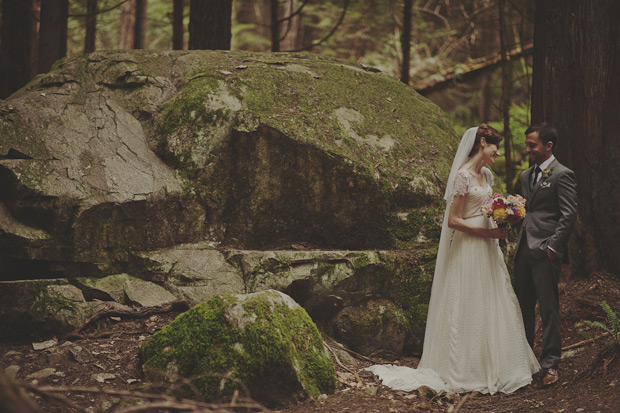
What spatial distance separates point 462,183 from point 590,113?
2.81 m

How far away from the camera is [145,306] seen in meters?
5.55

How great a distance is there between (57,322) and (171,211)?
168cm

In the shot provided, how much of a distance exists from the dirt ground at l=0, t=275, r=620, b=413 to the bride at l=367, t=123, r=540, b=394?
215 millimetres

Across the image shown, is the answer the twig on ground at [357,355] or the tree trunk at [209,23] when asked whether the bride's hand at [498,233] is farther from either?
the tree trunk at [209,23]

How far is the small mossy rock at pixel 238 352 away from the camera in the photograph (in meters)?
4.37

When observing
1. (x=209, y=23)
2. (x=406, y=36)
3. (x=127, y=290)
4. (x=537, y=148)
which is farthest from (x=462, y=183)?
(x=406, y=36)

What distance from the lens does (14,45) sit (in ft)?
28.9

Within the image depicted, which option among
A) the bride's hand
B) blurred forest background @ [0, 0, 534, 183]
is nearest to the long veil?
the bride's hand

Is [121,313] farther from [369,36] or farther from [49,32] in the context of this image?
[369,36]

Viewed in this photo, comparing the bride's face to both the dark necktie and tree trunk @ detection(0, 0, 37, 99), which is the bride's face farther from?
tree trunk @ detection(0, 0, 37, 99)

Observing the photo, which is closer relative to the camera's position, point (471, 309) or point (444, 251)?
point (471, 309)

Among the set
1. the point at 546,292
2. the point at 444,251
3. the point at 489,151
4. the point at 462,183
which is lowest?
the point at 546,292

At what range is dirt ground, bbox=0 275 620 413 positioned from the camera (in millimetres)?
4328

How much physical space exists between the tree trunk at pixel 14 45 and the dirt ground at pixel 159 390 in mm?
5710
